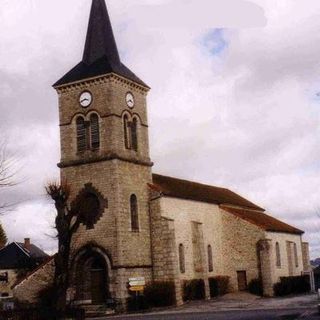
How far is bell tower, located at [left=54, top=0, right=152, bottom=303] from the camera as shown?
35.8 meters

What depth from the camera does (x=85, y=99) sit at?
126ft

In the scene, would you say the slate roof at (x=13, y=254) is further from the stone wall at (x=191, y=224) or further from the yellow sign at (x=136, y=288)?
the yellow sign at (x=136, y=288)

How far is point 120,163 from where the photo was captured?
36.9m

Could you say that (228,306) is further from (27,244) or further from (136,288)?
(27,244)

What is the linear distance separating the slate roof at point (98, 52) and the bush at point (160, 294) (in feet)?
44.6

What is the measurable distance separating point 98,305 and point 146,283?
326cm

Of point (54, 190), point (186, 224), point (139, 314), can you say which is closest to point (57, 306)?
point (139, 314)

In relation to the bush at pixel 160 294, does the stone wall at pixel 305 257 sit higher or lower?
higher

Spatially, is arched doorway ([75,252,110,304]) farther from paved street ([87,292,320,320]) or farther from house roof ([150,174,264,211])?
house roof ([150,174,264,211])

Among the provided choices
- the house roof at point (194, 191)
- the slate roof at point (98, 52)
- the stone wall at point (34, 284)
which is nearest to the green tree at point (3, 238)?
the house roof at point (194, 191)

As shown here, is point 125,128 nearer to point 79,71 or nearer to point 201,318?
point 79,71

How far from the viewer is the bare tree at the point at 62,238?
3169cm

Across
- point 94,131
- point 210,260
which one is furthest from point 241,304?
point 94,131

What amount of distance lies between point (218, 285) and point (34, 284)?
500 inches
